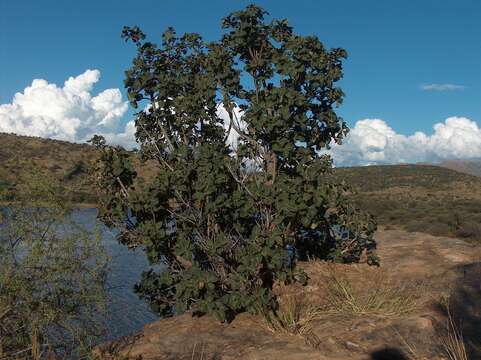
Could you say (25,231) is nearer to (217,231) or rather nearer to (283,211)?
(217,231)

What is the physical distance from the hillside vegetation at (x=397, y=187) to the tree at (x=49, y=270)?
2732cm

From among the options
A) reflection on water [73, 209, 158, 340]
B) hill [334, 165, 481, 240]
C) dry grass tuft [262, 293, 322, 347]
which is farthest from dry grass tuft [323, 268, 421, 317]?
hill [334, 165, 481, 240]

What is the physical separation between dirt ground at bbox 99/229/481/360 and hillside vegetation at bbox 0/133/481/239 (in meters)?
22.5

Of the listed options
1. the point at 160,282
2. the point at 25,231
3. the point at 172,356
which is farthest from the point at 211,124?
the point at 172,356

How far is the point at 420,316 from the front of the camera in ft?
27.2

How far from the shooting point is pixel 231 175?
36.4 ft

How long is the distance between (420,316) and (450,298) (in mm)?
1384

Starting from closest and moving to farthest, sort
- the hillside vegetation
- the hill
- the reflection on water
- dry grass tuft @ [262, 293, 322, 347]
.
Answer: dry grass tuft @ [262, 293, 322, 347] → the reflection on water → the hill → the hillside vegetation

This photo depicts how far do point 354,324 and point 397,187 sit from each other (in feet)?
279

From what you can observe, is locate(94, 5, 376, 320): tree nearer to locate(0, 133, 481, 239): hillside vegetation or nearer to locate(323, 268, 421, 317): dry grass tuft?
locate(323, 268, 421, 317): dry grass tuft

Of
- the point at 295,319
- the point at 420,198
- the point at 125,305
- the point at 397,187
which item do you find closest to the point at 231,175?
the point at 295,319

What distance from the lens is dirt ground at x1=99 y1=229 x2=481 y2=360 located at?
296 inches

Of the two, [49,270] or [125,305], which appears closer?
[49,270]

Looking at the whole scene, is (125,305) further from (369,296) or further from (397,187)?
(397,187)
